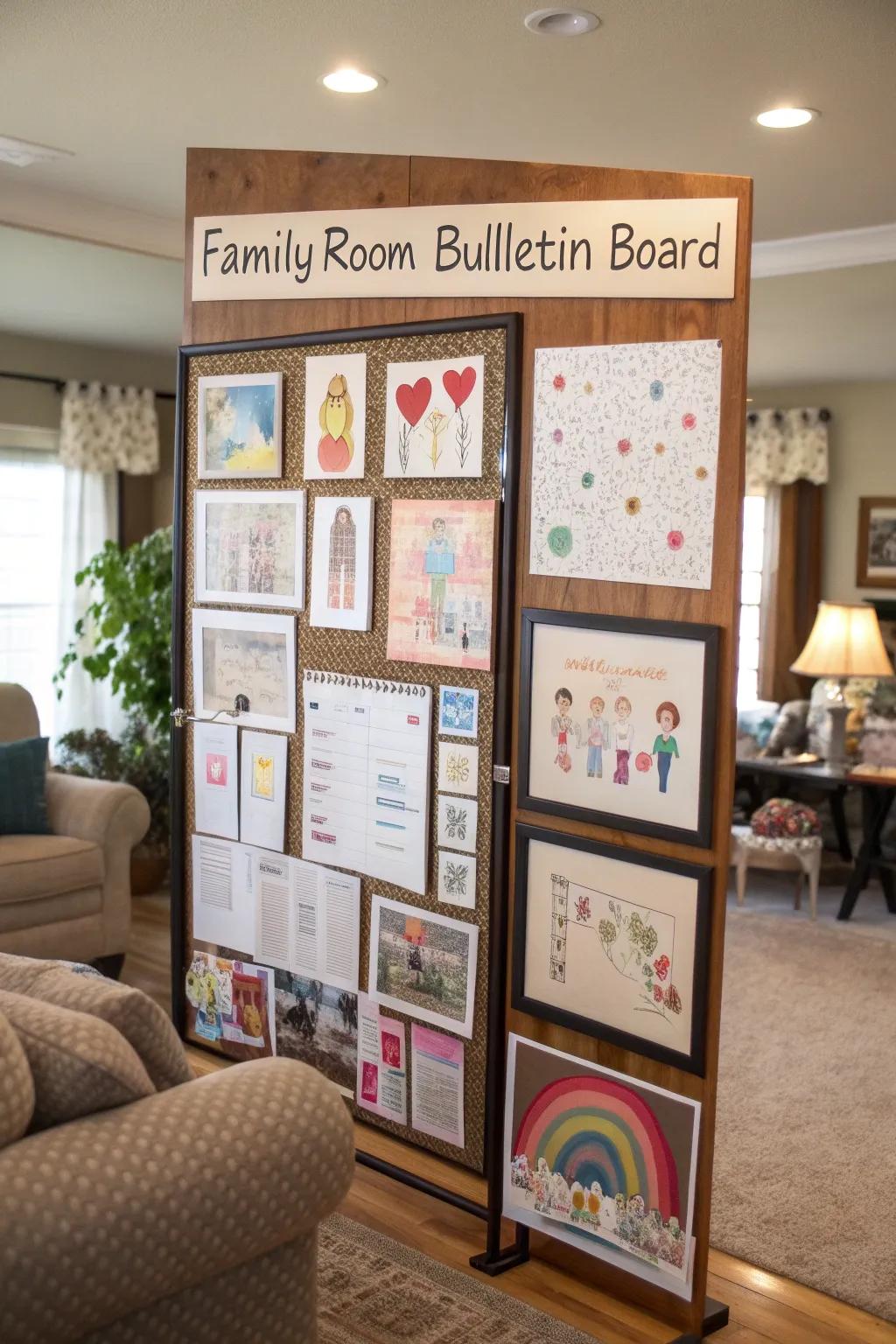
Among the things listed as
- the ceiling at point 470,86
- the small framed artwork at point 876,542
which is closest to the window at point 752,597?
the small framed artwork at point 876,542

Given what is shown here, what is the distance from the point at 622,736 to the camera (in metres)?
2.55

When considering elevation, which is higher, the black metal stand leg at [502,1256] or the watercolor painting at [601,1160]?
the watercolor painting at [601,1160]

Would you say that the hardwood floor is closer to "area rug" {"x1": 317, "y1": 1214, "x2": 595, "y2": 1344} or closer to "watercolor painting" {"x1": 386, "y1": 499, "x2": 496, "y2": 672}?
"area rug" {"x1": 317, "y1": 1214, "x2": 595, "y2": 1344}

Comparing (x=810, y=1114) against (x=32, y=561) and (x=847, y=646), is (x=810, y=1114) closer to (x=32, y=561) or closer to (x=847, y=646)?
(x=847, y=646)

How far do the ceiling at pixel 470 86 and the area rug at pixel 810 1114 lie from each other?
2.64 meters

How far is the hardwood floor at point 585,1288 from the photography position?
2.57 metres

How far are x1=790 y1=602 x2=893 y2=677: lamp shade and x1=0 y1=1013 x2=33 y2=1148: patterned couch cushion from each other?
202 inches

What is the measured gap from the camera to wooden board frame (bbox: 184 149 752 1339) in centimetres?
238

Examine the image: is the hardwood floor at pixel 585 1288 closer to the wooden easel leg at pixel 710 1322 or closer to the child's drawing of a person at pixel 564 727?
the wooden easel leg at pixel 710 1322

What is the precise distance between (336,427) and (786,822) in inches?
131

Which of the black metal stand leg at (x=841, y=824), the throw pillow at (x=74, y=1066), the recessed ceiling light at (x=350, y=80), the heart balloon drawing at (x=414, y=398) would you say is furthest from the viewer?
the black metal stand leg at (x=841, y=824)

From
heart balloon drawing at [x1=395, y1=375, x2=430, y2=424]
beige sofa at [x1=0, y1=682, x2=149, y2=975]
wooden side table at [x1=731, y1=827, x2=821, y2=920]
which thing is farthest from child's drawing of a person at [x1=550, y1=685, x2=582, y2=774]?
wooden side table at [x1=731, y1=827, x2=821, y2=920]

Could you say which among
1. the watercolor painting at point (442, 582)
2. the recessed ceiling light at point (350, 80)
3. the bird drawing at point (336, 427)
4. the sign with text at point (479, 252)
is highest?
the recessed ceiling light at point (350, 80)

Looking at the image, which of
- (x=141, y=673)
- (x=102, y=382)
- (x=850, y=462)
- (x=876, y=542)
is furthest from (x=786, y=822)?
(x=102, y=382)
